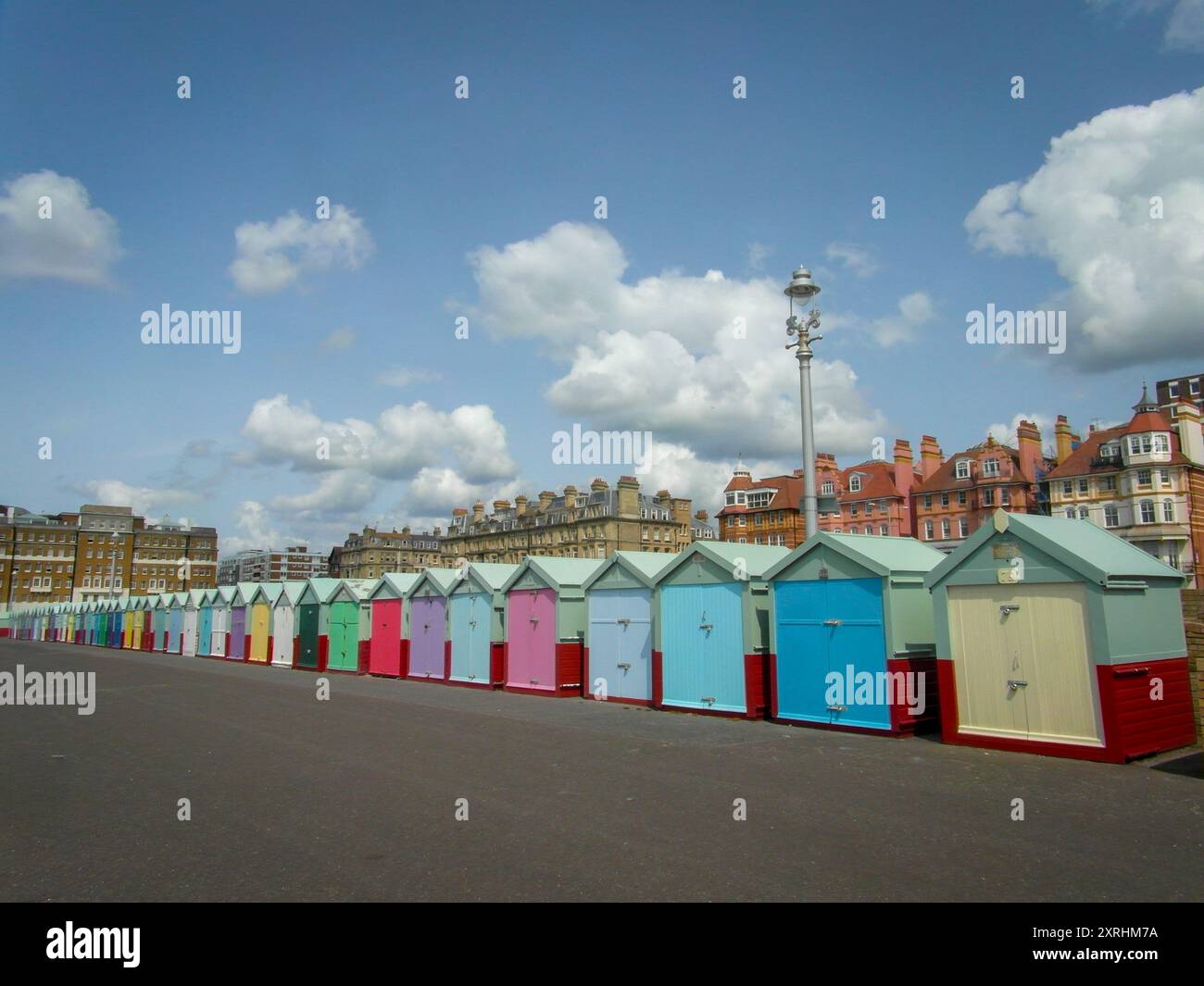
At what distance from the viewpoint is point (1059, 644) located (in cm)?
1280

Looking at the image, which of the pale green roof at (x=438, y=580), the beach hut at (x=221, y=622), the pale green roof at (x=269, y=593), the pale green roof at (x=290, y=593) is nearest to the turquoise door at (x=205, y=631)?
the beach hut at (x=221, y=622)

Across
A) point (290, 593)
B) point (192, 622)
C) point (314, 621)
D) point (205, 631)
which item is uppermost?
point (290, 593)

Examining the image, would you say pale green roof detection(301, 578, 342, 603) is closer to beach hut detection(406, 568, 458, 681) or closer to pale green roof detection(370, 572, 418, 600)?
pale green roof detection(370, 572, 418, 600)

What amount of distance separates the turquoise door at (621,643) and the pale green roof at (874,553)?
15.4ft

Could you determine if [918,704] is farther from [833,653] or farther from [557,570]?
[557,570]

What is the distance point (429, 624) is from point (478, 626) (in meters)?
3.57

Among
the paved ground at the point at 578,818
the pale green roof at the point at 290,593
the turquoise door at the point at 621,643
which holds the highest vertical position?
the pale green roof at the point at 290,593

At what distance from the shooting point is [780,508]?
3398 inches

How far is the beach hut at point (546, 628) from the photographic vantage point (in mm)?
24562

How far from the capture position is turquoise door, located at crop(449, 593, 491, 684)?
27578 millimetres

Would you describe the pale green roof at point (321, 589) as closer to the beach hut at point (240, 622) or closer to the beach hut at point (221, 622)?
the beach hut at point (240, 622)

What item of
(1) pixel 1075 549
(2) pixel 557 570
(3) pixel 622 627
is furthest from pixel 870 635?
(2) pixel 557 570
